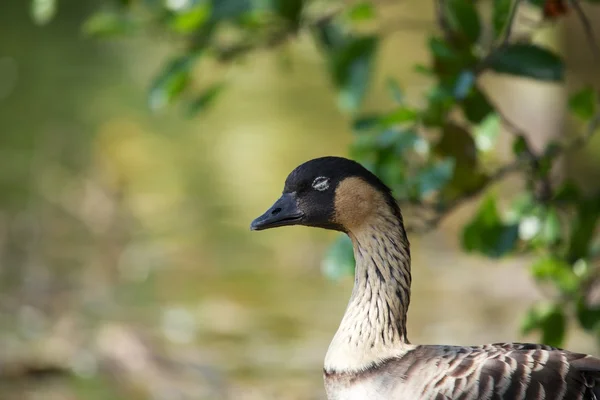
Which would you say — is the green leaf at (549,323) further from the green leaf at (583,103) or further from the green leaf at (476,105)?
the green leaf at (476,105)

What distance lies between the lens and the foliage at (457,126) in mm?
3732

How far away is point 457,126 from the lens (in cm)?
389

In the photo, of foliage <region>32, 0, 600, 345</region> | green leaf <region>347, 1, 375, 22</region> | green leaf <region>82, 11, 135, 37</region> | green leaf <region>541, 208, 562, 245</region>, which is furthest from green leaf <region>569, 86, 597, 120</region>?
green leaf <region>82, 11, 135, 37</region>

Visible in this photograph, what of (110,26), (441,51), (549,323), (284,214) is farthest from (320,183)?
(110,26)

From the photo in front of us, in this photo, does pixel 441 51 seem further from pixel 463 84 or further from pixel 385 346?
pixel 385 346

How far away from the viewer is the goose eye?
342 centimetres

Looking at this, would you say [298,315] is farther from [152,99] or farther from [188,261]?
[152,99]

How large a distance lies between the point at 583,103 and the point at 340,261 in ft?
3.53

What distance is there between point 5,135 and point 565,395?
36.7 feet

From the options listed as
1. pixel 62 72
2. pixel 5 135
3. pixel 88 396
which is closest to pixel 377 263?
pixel 88 396

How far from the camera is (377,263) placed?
3.50 m

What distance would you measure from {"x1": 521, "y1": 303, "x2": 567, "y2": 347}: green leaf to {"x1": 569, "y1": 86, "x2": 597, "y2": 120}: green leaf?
2.51 feet

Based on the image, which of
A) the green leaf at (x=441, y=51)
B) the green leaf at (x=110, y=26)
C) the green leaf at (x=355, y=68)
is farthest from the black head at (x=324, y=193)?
the green leaf at (x=110, y=26)

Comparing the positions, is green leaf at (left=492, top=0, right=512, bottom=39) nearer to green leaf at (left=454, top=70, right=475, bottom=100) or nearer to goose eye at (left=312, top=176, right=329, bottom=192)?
green leaf at (left=454, top=70, right=475, bottom=100)
